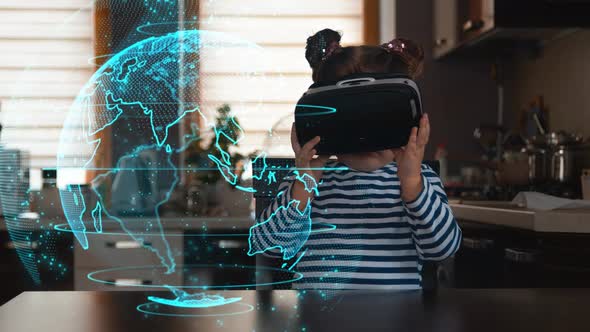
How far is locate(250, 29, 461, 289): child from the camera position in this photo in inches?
29.3

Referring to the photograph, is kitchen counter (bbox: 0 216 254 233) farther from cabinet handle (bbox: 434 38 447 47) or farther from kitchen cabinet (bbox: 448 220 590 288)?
cabinet handle (bbox: 434 38 447 47)

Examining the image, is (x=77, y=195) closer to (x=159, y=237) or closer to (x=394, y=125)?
(x=159, y=237)

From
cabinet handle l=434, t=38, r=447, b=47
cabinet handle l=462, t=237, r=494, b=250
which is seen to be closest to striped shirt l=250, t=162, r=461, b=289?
cabinet handle l=462, t=237, r=494, b=250

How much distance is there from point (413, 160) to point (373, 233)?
157 mm

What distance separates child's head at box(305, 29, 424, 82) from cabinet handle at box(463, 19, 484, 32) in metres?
1.69

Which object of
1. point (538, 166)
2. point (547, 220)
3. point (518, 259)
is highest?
point (538, 166)

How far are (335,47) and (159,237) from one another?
13.9 inches

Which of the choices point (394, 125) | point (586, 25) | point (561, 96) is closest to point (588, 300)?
point (394, 125)

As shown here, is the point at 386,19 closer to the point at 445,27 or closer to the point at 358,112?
the point at 445,27

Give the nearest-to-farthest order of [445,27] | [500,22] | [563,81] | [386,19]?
[500,22], [563,81], [445,27], [386,19]

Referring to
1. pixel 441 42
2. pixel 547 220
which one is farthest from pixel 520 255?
pixel 441 42

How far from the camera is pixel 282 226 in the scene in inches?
28.9

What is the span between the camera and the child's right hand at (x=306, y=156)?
0.70 metres

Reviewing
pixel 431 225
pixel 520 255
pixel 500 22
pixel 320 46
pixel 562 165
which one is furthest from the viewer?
pixel 500 22
